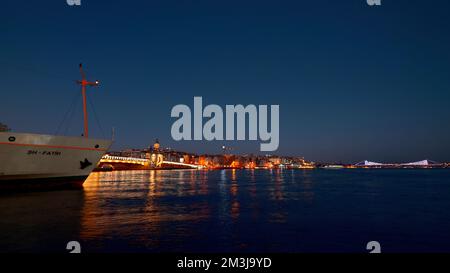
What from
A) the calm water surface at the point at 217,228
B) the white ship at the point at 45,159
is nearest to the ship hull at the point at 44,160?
the white ship at the point at 45,159

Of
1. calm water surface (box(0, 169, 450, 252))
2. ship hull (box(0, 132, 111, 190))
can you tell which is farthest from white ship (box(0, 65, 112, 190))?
calm water surface (box(0, 169, 450, 252))

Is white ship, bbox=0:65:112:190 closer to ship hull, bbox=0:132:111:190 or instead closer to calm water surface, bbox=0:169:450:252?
ship hull, bbox=0:132:111:190

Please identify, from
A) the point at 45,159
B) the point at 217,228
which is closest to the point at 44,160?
the point at 45,159

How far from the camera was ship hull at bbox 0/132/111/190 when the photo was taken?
107 ft

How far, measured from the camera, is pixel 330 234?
17.6 metres

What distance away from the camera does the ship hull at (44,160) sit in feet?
107

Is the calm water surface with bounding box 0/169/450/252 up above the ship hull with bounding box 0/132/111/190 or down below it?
below

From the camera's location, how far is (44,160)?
34594 millimetres

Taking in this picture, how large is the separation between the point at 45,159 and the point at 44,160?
0.45 feet

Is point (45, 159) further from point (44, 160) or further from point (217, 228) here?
point (217, 228)

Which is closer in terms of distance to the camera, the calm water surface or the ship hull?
the calm water surface
